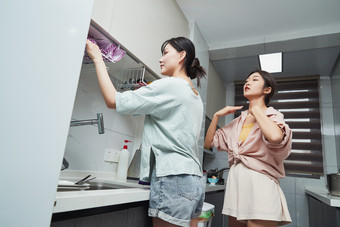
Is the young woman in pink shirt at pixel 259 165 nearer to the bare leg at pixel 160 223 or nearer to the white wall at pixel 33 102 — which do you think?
the bare leg at pixel 160 223

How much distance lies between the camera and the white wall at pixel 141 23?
1128 millimetres

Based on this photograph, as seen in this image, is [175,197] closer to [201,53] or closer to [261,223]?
[261,223]

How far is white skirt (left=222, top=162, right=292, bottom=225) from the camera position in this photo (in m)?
1.10

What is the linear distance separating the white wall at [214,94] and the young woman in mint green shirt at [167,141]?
1.84 meters

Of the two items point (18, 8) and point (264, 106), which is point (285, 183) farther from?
point (18, 8)

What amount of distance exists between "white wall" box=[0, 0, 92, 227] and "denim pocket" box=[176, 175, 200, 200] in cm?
46

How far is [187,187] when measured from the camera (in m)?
0.81

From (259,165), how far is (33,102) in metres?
1.09

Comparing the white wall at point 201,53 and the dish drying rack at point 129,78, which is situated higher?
the white wall at point 201,53

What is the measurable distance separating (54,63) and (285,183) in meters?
3.11

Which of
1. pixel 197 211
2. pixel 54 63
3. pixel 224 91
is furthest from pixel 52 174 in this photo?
pixel 224 91

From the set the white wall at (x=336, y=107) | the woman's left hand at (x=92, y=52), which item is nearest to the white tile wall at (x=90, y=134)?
the woman's left hand at (x=92, y=52)

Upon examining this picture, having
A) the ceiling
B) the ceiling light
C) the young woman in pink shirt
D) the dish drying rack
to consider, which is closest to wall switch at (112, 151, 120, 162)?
the dish drying rack

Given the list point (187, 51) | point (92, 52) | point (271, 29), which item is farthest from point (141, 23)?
point (271, 29)
